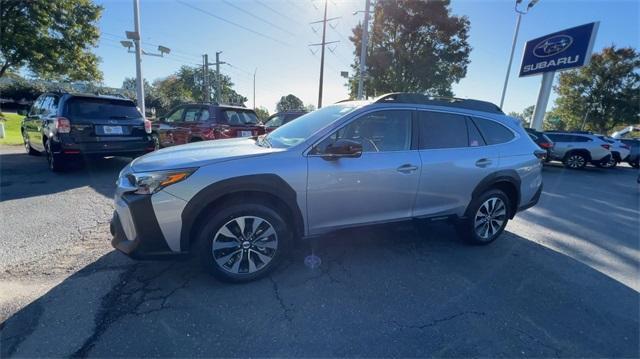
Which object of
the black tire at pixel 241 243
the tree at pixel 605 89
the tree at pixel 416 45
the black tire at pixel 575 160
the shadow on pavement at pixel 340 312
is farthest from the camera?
the tree at pixel 605 89

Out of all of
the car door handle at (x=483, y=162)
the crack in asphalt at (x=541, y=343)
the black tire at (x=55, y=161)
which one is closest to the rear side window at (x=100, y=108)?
the black tire at (x=55, y=161)

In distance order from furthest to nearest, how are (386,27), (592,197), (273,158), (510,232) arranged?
(386,27) → (592,197) → (510,232) → (273,158)

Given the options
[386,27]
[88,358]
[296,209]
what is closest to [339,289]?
[296,209]

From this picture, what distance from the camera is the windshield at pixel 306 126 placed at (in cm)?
306

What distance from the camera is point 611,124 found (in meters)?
31.6

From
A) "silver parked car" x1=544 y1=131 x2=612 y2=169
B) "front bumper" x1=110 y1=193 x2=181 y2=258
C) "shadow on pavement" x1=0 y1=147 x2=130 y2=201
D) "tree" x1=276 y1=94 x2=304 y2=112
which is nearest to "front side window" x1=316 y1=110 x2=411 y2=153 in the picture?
"front bumper" x1=110 y1=193 x2=181 y2=258

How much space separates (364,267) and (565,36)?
19.0 metres

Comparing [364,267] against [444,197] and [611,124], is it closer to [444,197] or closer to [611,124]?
[444,197]

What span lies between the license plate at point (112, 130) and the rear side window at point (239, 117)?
2289 millimetres

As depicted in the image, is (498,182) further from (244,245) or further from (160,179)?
(160,179)

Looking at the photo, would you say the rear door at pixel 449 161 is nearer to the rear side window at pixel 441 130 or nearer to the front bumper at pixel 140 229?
the rear side window at pixel 441 130

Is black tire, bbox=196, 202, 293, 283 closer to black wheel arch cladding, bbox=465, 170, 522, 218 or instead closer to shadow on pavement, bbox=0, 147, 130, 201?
black wheel arch cladding, bbox=465, 170, 522, 218

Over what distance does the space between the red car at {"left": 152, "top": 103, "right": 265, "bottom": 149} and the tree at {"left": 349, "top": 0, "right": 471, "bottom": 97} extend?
17.3 meters

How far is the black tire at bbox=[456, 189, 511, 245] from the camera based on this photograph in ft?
11.9
